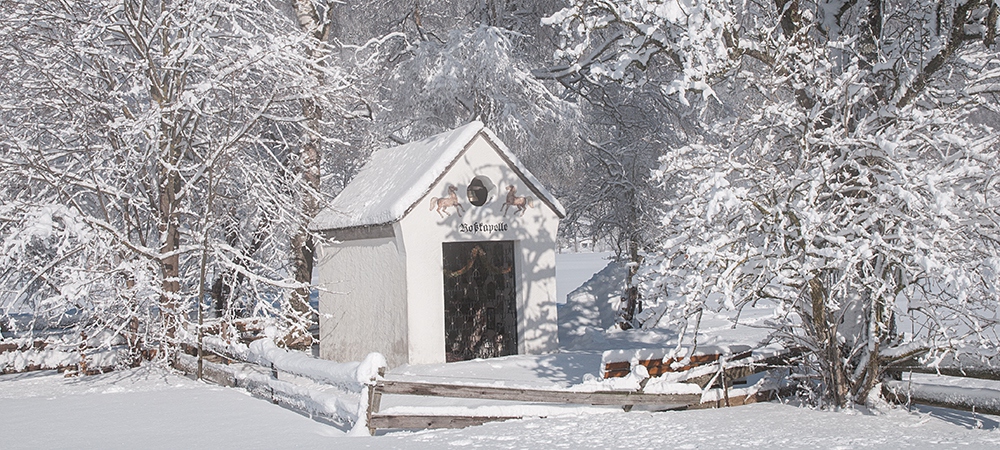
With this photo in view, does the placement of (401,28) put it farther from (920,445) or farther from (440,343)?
(920,445)

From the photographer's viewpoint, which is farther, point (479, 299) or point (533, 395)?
point (479, 299)

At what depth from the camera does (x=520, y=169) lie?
13289 mm

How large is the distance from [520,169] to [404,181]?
1824mm

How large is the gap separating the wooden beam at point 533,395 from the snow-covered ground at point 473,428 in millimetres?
158

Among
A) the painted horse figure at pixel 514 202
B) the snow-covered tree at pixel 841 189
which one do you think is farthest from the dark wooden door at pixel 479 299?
the snow-covered tree at pixel 841 189

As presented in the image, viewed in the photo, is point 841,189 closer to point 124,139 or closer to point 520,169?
point 520,169

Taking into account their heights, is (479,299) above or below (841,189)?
below

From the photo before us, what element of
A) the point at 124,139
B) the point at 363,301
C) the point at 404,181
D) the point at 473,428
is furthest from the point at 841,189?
the point at 124,139

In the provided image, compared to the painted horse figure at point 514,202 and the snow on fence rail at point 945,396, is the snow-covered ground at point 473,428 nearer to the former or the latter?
the snow on fence rail at point 945,396

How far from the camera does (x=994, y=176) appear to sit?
23.3ft

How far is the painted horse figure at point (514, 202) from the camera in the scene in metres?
13.2

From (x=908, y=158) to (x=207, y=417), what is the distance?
741cm

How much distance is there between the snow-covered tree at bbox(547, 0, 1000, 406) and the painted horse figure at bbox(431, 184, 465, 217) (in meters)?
4.07

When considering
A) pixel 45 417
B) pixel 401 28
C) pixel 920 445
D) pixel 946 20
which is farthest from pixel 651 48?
pixel 401 28
